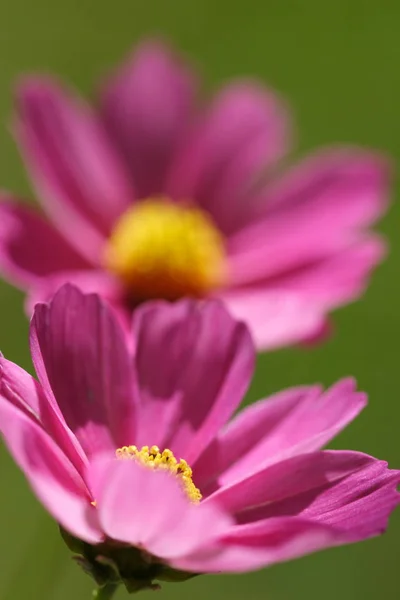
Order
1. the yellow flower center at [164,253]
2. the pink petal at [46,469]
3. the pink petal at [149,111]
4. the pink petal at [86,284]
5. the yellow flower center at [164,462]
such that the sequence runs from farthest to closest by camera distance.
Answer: the pink petal at [149,111] < the yellow flower center at [164,253] < the pink petal at [86,284] < the yellow flower center at [164,462] < the pink petal at [46,469]

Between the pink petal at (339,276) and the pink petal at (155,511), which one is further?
the pink petal at (339,276)

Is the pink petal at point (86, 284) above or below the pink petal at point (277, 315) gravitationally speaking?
below

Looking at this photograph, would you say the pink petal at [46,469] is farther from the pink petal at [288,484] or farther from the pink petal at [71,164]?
the pink petal at [71,164]

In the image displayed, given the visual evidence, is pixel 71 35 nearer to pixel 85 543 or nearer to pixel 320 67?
pixel 320 67

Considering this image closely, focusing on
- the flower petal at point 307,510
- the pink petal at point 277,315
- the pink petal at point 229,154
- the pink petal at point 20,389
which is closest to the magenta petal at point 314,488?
the flower petal at point 307,510

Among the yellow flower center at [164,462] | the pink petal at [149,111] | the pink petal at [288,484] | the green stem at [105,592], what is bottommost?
the green stem at [105,592]

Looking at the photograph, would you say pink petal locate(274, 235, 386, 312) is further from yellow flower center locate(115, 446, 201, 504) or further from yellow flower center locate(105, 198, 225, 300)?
yellow flower center locate(115, 446, 201, 504)

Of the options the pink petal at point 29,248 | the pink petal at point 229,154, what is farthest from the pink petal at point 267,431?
the pink petal at point 229,154

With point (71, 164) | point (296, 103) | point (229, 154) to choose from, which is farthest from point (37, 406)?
point (296, 103)

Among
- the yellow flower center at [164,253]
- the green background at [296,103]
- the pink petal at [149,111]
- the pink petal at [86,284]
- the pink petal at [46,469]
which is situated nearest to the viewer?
the pink petal at [46,469]
